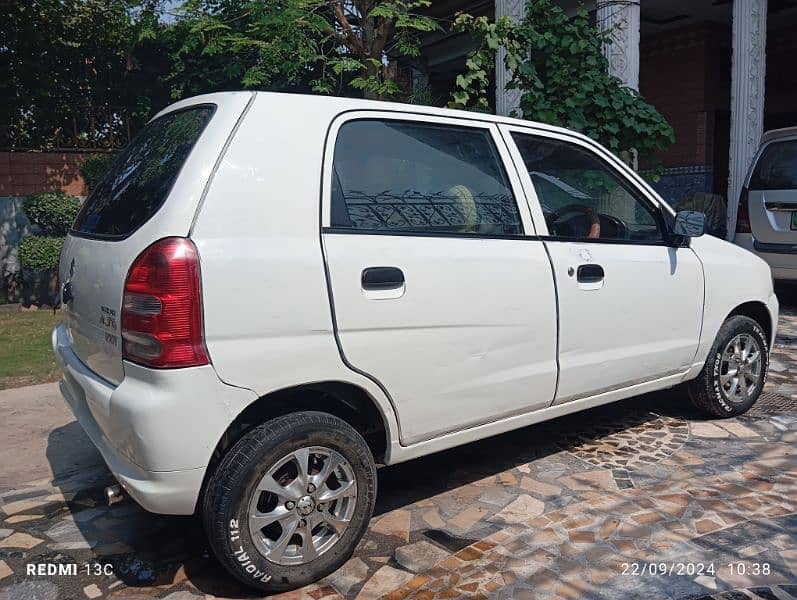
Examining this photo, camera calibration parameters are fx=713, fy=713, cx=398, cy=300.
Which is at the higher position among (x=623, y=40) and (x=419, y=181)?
(x=623, y=40)

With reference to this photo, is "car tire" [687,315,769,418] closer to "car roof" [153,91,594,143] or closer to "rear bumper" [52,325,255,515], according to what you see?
"car roof" [153,91,594,143]

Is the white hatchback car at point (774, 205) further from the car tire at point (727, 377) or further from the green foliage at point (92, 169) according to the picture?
the green foliage at point (92, 169)

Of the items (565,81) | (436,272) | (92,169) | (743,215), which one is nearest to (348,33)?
(565,81)

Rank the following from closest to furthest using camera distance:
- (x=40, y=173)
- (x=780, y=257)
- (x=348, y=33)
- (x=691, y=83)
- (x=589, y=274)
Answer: (x=589, y=274)
(x=780, y=257)
(x=348, y=33)
(x=40, y=173)
(x=691, y=83)

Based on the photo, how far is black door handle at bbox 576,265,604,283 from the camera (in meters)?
3.54

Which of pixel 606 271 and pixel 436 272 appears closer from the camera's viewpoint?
pixel 436 272

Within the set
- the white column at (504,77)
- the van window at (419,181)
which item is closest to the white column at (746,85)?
the white column at (504,77)

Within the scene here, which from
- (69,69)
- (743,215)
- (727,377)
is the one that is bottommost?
(727,377)

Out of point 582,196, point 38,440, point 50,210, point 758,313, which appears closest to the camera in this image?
point 582,196

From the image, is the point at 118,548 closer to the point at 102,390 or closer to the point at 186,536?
the point at 186,536

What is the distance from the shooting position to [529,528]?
3223 millimetres

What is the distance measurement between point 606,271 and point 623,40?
18.6 feet

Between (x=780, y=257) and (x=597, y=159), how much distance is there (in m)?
4.66

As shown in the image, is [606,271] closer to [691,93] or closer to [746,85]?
[746,85]
